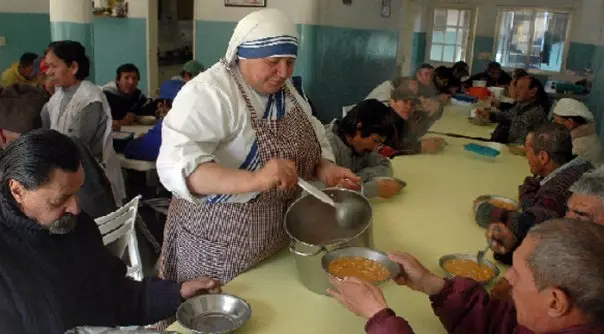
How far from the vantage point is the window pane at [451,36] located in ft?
35.6

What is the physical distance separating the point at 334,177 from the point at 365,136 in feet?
2.30

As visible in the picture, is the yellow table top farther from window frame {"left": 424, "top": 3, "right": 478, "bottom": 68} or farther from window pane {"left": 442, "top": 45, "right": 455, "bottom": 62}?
window pane {"left": 442, "top": 45, "right": 455, "bottom": 62}

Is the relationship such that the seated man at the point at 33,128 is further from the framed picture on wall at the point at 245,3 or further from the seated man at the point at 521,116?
the seated man at the point at 521,116

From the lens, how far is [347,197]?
1736 mm

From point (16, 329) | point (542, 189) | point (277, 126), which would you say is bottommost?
point (16, 329)

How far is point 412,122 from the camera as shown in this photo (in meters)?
4.01

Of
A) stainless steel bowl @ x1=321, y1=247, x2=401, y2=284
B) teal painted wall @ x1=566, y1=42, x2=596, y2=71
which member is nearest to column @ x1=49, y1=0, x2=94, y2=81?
stainless steel bowl @ x1=321, y1=247, x2=401, y2=284

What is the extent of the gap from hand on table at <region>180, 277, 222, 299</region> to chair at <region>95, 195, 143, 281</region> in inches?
26.6

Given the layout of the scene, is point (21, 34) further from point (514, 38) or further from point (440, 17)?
point (514, 38)

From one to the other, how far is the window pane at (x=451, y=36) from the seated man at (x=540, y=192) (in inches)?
350

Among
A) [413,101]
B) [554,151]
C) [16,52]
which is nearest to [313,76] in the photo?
[413,101]

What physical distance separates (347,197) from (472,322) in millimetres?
552

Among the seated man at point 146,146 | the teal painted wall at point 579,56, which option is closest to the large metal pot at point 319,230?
the seated man at point 146,146

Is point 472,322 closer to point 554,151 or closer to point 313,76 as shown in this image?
point 554,151
